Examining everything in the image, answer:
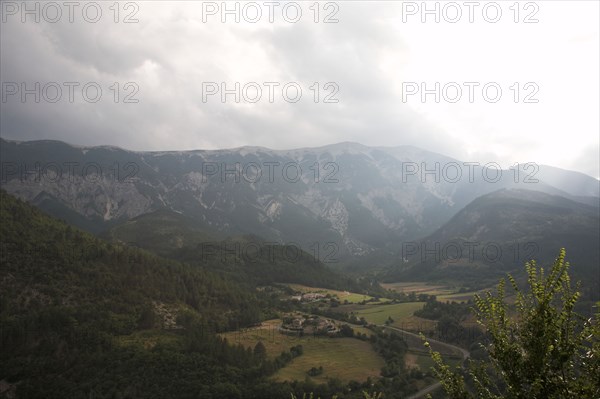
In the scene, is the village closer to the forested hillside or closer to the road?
the forested hillside

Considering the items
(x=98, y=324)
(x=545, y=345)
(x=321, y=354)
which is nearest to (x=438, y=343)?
(x=321, y=354)

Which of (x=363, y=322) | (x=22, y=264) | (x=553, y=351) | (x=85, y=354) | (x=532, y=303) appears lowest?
(x=363, y=322)

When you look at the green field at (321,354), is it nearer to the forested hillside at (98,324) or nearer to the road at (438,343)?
the forested hillside at (98,324)

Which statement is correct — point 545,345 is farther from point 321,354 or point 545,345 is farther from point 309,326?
point 309,326

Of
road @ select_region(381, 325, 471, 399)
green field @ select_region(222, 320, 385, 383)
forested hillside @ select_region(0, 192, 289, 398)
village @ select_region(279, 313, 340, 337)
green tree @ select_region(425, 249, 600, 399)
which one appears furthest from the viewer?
village @ select_region(279, 313, 340, 337)

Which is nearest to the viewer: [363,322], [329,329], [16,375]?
[16,375]

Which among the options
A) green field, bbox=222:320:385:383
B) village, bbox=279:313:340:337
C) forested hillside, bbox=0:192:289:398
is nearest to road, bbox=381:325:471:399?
green field, bbox=222:320:385:383

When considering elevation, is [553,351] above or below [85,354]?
above

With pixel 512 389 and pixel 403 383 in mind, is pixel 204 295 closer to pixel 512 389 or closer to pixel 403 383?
pixel 403 383

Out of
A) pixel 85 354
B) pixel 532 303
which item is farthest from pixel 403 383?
pixel 532 303
